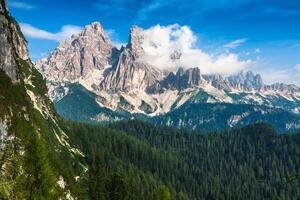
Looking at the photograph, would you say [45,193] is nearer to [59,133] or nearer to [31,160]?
[31,160]

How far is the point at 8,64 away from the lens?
116 metres

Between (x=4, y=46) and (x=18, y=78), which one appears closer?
(x=4, y=46)

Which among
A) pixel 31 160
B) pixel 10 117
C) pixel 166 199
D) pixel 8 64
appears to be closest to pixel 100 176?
pixel 166 199

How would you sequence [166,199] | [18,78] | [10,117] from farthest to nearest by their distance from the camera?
[18,78], [10,117], [166,199]

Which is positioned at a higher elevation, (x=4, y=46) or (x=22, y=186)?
(x=4, y=46)

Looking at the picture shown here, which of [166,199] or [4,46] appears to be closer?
[166,199]

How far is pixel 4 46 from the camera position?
115 metres

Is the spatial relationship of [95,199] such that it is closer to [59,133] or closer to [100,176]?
[100,176]

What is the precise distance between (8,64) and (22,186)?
289 feet

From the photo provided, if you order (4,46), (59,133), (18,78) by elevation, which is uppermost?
(4,46)

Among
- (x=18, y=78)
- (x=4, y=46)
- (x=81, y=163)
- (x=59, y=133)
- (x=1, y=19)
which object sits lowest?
(x=81, y=163)

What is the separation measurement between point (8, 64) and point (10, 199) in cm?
9753

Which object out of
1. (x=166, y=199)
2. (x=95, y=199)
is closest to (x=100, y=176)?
(x=95, y=199)

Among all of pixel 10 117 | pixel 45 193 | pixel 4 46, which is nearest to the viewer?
pixel 45 193
